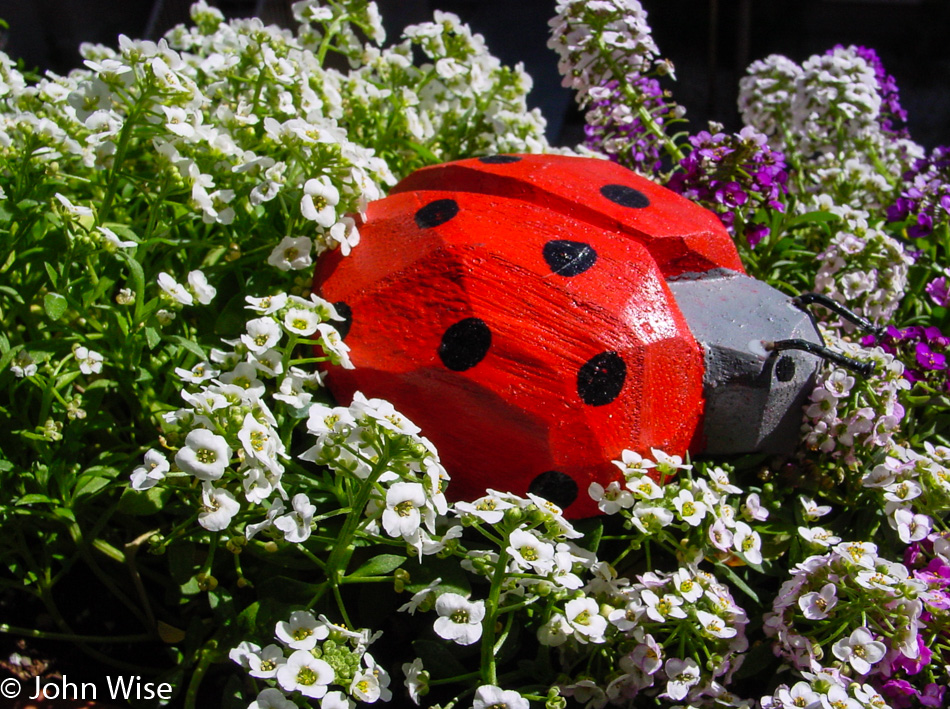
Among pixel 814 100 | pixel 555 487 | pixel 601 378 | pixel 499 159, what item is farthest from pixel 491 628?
pixel 814 100

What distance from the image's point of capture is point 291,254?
1602mm

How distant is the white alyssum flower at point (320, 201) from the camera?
1.47 m

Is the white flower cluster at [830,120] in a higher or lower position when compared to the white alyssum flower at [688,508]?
higher

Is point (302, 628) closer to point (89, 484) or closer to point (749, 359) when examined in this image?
point (89, 484)

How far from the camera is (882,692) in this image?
4.76ft

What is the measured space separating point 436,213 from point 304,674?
2.75 feet

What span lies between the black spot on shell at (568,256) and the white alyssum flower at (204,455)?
0.65 meters

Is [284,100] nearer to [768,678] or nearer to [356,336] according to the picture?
[356,336]

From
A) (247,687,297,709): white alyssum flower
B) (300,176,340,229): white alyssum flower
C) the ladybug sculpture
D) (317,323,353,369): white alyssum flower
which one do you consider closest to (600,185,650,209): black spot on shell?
the ladybug sculpture

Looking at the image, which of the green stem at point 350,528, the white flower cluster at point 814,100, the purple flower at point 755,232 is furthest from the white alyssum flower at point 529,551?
the white flower cluster at point 814,100

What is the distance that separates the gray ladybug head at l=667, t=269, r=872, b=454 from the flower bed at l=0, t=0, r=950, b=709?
57 mm

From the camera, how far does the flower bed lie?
1.26 meters

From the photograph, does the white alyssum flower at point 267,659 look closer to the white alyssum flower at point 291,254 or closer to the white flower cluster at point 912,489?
the white alyssum flower at point 291,254

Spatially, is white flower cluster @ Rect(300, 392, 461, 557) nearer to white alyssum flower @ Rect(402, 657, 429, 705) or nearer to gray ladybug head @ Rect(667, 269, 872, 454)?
white alyssum flower @ Rect(402, 657, 429, 705)
